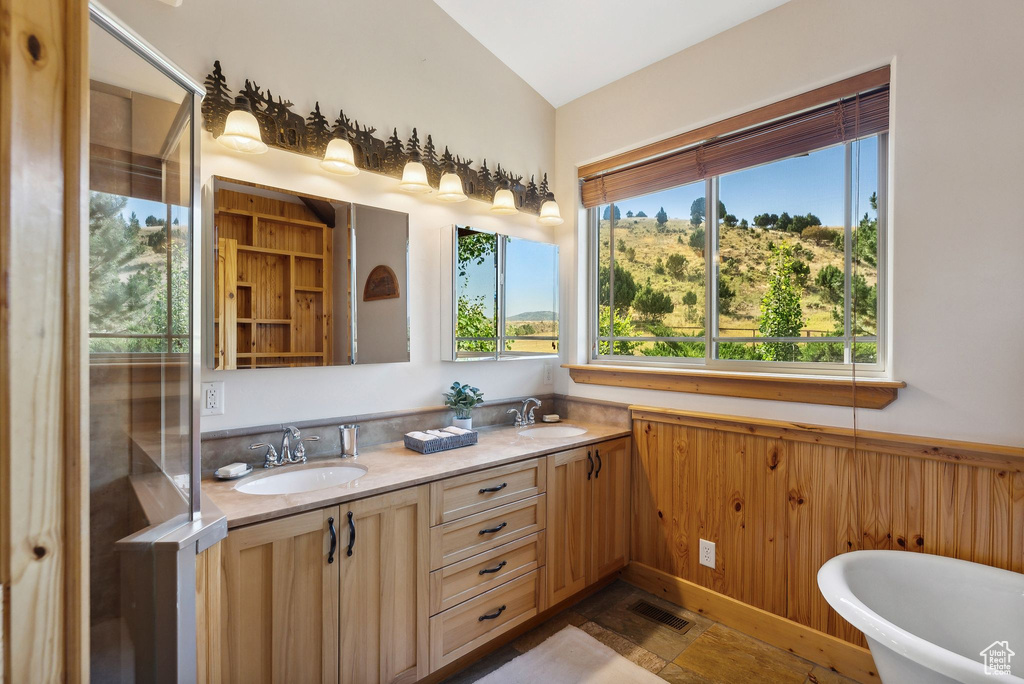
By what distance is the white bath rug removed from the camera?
1.87m

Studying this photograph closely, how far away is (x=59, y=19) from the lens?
0.71 metres

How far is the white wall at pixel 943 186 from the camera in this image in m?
1.59

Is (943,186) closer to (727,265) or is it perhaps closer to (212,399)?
(727,265)

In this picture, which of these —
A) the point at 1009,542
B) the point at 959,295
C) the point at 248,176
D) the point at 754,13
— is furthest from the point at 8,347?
the point at 754,13

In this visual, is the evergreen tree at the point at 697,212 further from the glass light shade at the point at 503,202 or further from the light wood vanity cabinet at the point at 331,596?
the light wood vanity cabinet at the point at 331,596

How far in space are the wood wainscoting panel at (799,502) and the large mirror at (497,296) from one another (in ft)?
2.51

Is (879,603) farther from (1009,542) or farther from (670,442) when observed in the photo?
(670,442)

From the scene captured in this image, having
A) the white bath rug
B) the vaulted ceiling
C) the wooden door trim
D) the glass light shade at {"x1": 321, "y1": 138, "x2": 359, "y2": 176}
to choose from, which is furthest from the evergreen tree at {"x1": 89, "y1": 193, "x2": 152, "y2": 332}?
the vaulted ceiling

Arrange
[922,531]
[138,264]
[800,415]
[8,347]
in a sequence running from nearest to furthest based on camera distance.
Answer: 1. [8,347]
2. [138,264]
3. [922,531]
4. [800,415]

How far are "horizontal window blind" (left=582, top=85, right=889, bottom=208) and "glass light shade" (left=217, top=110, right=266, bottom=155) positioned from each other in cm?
186

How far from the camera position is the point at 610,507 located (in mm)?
2510

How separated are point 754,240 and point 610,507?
154cm

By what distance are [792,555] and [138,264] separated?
2540mm

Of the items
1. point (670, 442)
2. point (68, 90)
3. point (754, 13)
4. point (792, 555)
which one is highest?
point (754, 13)
